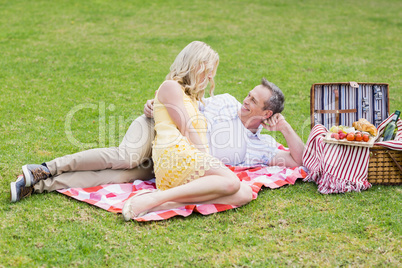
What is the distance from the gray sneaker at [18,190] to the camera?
3.79m

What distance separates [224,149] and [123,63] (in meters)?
4.63

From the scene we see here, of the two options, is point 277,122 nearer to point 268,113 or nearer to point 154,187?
point 268,113

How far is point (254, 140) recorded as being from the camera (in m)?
4.91

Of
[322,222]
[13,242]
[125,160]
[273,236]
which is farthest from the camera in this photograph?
[125,160]

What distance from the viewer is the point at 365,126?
4676mm

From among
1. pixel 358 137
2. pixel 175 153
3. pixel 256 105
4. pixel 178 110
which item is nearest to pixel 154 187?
pixel 175 153

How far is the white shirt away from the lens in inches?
186

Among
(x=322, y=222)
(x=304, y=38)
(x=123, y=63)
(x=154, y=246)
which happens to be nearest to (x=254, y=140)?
(x=322, y=222)

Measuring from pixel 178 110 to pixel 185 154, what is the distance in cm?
42

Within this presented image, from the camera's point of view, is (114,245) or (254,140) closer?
(114,245)

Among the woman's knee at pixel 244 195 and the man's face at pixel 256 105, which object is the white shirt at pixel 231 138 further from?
the woman's knee at pixel 244 195

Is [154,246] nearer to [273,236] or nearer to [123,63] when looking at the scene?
[273,236]

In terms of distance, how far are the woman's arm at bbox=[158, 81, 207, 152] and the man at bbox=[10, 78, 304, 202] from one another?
1.33 feet

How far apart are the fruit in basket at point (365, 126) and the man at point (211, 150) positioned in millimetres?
623
